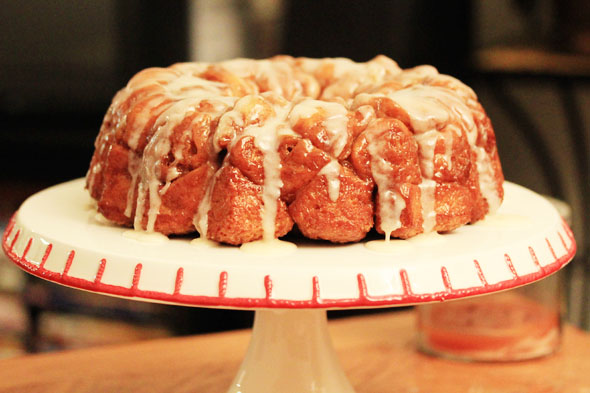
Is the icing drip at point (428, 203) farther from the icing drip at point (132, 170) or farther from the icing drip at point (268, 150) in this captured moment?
the icing drip at point (132, 170)

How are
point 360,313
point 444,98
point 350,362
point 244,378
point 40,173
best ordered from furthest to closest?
point 360,313, point 40,173, point 350,362, point 244,378, point 444,98

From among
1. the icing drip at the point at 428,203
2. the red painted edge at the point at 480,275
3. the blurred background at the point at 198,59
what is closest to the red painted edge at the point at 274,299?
the red painted edge at the point at 480,275

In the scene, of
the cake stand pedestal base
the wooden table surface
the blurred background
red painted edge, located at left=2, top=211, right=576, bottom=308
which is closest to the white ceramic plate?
red painted edge, located at left=2, top=211, right=576, bottom=308

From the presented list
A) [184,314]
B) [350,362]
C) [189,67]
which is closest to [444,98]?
[189,67]

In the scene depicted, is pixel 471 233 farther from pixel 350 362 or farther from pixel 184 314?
pixel 184 314

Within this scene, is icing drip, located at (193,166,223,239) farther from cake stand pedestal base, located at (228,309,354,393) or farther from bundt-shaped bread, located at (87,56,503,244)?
cake stand pedestal base, located at (228,309,354,393)

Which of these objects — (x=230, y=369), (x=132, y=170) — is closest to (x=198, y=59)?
(x=230, y=369)

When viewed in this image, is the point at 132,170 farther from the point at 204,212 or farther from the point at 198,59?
the point at 198,59
